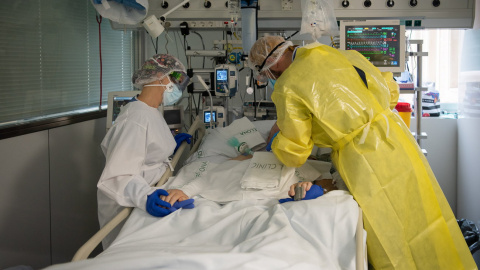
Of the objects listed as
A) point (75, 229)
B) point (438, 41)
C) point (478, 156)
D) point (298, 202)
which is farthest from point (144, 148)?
point (438, 41)

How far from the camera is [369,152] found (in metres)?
2.29

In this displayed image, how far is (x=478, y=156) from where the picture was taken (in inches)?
169

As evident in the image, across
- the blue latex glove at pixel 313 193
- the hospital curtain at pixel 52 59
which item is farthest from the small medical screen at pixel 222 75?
the blue latex glove at pixel 313 193

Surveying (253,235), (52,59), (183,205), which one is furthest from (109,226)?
(52,59)

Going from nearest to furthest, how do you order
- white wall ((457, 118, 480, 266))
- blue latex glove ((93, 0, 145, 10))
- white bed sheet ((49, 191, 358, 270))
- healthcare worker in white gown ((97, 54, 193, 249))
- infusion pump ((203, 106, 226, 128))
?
white bed sheet ((49, 191, 358, 270)), healthcare worker in white gown ((97, 54, 193, 249)), blue latex glove ((93, 0, 145, 10)), infusion pump ((203, 106, 226, 128)), white wall ((457, 118, 480, 266))

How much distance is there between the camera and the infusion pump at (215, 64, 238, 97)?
357 centimetres

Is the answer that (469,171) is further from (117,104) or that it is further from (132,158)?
(132,158)

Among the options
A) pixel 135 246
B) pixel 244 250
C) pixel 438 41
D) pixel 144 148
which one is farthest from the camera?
pixel 438 41

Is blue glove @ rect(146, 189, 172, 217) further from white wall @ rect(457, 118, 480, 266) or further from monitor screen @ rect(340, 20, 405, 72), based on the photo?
white wall @ rect(457, 118, 480, 266)

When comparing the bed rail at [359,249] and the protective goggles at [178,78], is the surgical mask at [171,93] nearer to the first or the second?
the protective goggles at [178,78]

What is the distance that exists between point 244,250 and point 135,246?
475 millimetres

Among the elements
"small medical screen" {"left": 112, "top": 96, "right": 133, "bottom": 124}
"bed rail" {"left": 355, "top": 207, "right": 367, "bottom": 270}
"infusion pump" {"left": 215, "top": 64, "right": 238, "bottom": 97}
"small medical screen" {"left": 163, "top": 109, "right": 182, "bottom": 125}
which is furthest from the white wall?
"small medical screen" {"left": 112, "top": 96, "right": 133, "bottom": 124}

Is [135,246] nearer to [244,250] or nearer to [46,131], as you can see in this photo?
[244,250]

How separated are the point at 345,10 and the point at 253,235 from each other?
2.54 m
